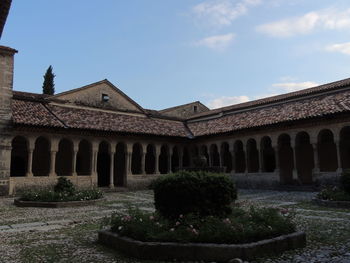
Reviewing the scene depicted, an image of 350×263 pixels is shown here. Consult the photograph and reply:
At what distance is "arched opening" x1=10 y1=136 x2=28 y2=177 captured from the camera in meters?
23.5

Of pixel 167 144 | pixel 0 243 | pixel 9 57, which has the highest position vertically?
pixel 9 57

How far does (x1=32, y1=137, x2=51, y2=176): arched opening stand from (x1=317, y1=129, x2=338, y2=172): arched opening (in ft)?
65.7

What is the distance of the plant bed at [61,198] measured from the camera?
46.2 ft

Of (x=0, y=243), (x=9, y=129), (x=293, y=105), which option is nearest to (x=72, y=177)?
(x=9, y=129)

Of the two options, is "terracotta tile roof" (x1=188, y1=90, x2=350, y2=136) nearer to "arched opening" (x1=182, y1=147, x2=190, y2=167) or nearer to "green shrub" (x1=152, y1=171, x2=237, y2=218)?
"arched opening" (x1=182, y1=147, x2=190, y2=167)

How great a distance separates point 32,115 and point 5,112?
1.66 metres

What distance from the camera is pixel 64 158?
25453 mm

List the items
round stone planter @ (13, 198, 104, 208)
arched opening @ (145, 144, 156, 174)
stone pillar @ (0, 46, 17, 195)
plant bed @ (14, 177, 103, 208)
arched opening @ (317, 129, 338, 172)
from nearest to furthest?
round stone planter @ (13, 198, 104, 208), plant bed @ (14, 177, 103, 208), stone pillar @ (0, 46, 17, 195), arched opening @ (317, 129, 338, 172), arched opening @ (145, 144, 156, 174)

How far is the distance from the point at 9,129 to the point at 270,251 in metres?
18.4

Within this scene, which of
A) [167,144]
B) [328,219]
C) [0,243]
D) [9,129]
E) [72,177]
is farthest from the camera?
[167,144]

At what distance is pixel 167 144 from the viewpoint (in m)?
27.6

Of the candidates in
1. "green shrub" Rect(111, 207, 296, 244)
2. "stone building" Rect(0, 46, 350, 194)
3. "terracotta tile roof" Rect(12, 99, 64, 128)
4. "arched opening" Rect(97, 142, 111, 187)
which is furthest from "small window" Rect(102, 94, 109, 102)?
"green shrub" Rect(111, 207, 296, 244)

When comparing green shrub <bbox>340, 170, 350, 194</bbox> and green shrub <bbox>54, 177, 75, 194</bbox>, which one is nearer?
green shrub <bbox>340, 170, 350, 194</bbox>

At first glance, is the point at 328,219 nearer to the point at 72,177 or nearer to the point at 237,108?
the point at 72,177
